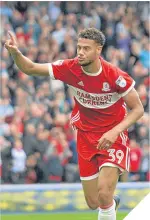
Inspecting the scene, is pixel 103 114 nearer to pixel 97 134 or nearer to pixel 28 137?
pixel 97 134

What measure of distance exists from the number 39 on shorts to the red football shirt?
22cm

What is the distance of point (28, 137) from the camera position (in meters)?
12.9

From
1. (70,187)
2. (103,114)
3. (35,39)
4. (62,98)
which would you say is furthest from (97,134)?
(35,39)

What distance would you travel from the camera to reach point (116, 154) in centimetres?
805

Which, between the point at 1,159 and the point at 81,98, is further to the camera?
the point at 1,159

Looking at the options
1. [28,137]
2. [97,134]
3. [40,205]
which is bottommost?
[40,205]

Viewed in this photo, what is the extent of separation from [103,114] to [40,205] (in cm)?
468

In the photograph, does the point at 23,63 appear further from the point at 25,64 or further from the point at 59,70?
the point at 59,70

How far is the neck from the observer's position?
781cm

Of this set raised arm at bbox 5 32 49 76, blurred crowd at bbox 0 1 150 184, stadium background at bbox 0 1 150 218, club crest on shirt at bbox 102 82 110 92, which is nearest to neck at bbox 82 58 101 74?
club crest on shirt at bbox 102 82 110 92

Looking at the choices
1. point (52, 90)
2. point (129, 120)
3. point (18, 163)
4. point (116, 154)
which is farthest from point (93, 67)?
point (52, 90)

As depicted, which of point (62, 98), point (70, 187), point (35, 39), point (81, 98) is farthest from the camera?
point (35, 39)

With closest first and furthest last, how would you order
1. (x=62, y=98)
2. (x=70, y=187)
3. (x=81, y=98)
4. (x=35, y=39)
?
(x=81, y=98)
(x=70, y=187)
(x=62, y=98)
(x=35, y=39)

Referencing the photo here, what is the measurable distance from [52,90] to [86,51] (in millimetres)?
5980
